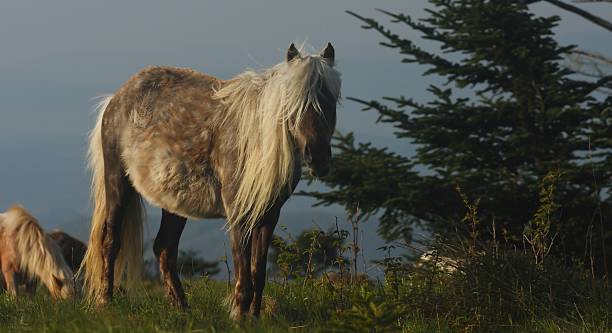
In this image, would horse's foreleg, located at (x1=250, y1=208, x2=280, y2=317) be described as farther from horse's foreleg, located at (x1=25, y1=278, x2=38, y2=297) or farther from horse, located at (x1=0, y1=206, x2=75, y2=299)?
horse's foreleg, located at (x1=25, y1=278, x2=38, y2=297)

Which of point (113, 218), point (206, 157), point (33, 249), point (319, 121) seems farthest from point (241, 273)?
point (33, 249)

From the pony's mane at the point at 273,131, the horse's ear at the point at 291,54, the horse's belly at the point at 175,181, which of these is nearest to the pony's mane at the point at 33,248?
the horse's belly at the point at 175,181

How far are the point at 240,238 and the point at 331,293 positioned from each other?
1011mm

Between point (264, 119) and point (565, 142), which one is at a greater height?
point (565, 142)

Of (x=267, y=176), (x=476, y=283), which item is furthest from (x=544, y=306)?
(x=267, y=176)

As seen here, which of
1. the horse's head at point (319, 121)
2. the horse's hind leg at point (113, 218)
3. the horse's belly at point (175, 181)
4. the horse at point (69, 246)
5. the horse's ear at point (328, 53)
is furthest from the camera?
the horse at point (69, 246)

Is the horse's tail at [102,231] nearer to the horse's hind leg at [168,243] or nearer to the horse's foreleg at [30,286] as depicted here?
the horse's hind leg at [168,243]

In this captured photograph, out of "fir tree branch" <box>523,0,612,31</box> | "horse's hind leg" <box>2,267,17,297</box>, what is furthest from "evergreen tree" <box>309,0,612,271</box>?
"horse's hind leg" <box>2,267,17,297</box>

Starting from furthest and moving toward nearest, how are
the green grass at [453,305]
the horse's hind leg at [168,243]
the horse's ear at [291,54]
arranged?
the horse's hind leg at [168,243] → the horse's ear at [291,54] → the green grass at [453,305]

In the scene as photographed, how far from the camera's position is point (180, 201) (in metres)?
6.42

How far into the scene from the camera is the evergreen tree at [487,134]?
43.8ft

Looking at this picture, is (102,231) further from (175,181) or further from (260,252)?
(260,252)

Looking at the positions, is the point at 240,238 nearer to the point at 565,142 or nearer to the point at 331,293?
the point at 331,293

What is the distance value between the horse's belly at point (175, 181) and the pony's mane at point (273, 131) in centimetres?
41
